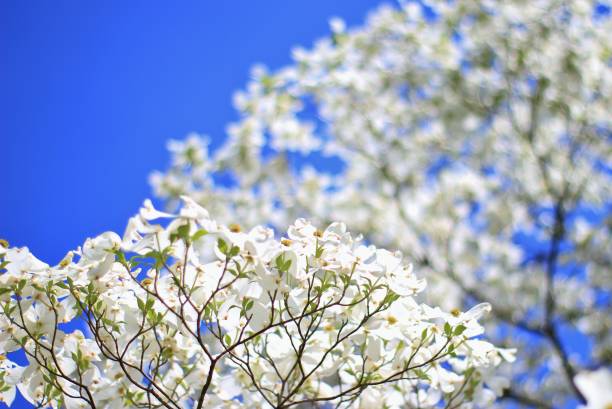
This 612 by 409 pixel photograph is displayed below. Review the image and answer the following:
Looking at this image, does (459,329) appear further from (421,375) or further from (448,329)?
(421,375)

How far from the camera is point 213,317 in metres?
1.48

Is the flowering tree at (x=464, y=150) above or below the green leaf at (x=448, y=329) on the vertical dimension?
above

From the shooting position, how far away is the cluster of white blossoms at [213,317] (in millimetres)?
1348

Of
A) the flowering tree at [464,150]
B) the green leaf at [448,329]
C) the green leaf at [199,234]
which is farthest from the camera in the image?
the flowering tree at [464,150]

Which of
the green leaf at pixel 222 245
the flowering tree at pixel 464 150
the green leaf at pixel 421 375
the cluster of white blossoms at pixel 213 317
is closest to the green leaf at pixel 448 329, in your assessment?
the cluster of white blossoms at pixel 213 317

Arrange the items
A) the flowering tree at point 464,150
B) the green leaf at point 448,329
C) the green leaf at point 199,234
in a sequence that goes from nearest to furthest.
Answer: the green leaf at point 199,234
the green leaf at point 448,329
the flowering tree at point 464,150

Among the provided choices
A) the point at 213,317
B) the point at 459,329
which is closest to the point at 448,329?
the point at 459,329

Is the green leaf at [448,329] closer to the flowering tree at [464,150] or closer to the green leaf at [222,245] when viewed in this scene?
the green leaf at [222,245]

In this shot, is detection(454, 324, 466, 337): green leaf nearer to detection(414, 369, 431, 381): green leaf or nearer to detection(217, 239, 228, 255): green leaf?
detection(414, 369, 431, 381): green leaf

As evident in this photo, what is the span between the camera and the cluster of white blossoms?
1.35m

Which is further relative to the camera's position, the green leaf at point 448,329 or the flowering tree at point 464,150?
the flowering tree at point 464,150

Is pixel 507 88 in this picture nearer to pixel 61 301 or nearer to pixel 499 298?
pixel 499 298

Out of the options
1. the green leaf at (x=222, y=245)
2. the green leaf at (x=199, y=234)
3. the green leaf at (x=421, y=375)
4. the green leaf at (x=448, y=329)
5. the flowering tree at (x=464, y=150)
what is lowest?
the green leaf at (x=421, y=375)

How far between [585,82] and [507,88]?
0.61 metres
